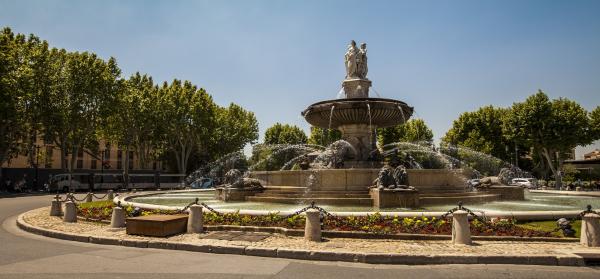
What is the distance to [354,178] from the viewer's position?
15945 millimetres

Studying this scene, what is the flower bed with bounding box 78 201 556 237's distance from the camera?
9.59 meters

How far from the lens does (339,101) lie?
64.3ft

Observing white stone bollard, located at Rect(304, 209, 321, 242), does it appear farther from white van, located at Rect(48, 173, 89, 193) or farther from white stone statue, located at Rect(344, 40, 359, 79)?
white van, located at Rect(48, 173, 89, 193)

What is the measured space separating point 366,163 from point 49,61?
31.2m

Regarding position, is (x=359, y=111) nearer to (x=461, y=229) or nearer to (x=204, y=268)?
(x=461, y=229)

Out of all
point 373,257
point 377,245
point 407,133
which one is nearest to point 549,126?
point 407,133

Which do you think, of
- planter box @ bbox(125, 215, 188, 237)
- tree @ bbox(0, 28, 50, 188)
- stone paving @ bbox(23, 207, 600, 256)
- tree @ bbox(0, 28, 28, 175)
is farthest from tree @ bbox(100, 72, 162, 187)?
stone paving @ bbox(23, 207, 600, 256)

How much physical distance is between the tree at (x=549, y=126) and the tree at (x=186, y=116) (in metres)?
33.4

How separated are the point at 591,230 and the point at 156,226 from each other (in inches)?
372

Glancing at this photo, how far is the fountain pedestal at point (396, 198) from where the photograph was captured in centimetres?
Answer: 1402

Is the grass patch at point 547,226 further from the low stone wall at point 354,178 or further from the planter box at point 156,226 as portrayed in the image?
the planter box at point 156,226

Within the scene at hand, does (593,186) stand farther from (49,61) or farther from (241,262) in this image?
(49,61)

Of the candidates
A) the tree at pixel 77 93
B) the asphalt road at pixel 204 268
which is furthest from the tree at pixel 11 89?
the asphalt road at pixel 204 268

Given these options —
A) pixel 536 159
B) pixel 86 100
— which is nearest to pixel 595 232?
pixel 86 100
